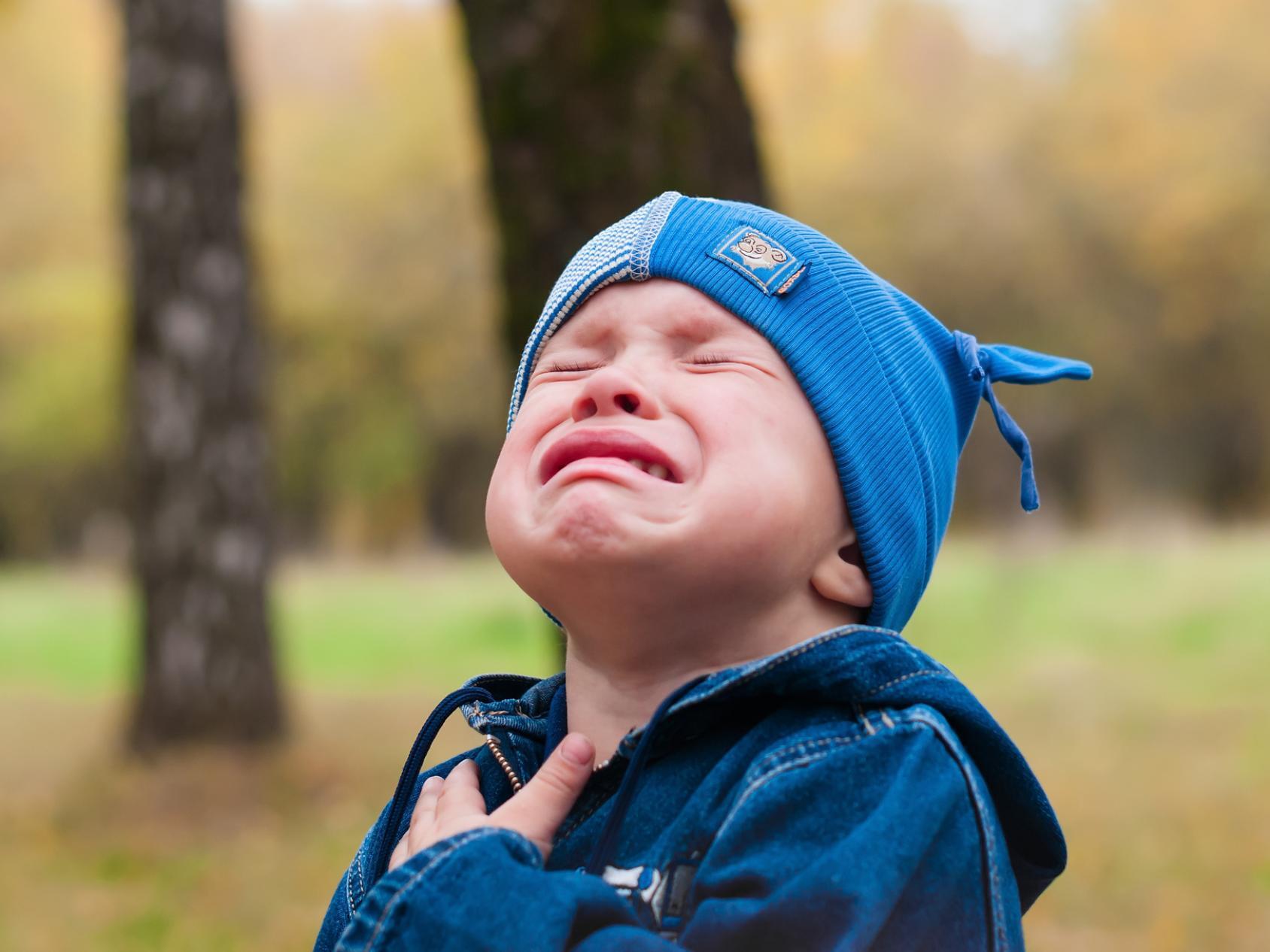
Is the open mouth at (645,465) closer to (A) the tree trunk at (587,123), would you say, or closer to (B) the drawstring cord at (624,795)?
(B) the drawstring cord at (624,795)

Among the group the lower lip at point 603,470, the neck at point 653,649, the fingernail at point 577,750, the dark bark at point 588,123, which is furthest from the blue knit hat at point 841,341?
the dark bark at point 588,123

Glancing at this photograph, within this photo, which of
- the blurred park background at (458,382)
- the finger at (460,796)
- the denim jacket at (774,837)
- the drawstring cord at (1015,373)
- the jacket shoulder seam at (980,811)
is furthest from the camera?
the blurred park background at (458,382)

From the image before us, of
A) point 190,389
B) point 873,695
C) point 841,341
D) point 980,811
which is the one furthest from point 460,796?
point 190,389

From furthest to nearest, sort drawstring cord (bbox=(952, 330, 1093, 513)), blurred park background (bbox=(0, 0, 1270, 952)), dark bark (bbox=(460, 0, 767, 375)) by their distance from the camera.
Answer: blurred park background (bbox=(0, 0, 1270, 952)) < dark bark (bbox=(460, 0, 767, 375)) < drawstring cord (bbox=(952, 330, 1093, 513))

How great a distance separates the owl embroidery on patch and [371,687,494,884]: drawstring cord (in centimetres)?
75

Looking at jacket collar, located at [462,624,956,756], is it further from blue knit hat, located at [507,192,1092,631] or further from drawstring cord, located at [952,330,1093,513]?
drawstring cord, located at [952,330,1093,513]

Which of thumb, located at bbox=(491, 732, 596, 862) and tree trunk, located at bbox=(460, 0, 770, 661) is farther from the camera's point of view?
tree trunk, located at bbox=(460, 0, 770, 661)

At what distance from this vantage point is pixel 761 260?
1844mm

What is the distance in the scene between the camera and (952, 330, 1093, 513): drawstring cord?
2.05 metres

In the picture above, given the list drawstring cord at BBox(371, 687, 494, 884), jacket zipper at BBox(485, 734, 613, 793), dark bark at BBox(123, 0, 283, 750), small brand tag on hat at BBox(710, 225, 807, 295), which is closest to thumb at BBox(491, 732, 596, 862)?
jacket zipper at BBox(485, 734, 613, 793)

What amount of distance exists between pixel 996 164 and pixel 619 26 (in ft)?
57.0

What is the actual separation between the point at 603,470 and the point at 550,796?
1.38 ft

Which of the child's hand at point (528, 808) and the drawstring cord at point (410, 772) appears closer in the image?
the child's hand at point (528, 808)

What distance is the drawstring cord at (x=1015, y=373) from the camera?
2.05 meters
